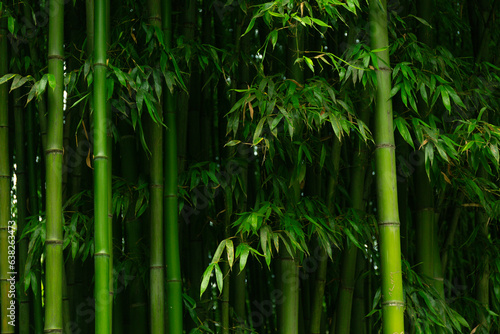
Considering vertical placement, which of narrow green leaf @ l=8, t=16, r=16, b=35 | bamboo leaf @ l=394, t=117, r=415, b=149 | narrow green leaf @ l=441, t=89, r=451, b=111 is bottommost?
bamboo leaf @ l=394, t=117, r=415, b=149

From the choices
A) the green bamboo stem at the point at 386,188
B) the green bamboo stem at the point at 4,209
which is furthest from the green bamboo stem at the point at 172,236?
the green bamboo stem at the point at 386,188

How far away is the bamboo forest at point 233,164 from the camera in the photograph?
2.40 meters

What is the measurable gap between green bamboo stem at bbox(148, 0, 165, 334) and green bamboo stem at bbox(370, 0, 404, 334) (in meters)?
0.86

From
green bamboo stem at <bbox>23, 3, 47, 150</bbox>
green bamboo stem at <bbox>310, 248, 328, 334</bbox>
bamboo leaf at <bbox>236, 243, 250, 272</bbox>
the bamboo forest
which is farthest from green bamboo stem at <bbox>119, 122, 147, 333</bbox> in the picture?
green bamboo stem at <bbox>310, 248, 328, 334</bbox>

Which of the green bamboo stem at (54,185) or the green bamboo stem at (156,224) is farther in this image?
the green bamboo stem at (156,224)

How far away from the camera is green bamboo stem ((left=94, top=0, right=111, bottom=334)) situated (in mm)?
2291

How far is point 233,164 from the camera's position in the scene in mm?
2695

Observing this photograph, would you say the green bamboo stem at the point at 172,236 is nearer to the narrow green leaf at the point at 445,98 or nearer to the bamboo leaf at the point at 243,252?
the bamboo leaf at the point at 243,252

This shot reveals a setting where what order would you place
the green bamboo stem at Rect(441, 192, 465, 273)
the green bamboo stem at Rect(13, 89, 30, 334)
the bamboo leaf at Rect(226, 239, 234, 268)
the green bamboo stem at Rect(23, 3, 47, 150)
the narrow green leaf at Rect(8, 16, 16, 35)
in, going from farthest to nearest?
1. the green bamboo stem at Rect(441, 192, 465, 273)
2. the green bamboo stem at Rect(13, 89, 30, 334)
3. the green bamboo stem at Rect(23, 3, 47, 150)
4. the narrow green leaf at Rect(8, 16, 16, 35)
5. the bamboo leaf at Rect(226, 239, 234, 268)

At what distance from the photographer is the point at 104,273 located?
2.31 m

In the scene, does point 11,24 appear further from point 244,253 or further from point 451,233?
point 451,233

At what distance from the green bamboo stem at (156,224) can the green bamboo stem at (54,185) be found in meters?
0.36

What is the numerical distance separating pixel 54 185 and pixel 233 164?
73 cm

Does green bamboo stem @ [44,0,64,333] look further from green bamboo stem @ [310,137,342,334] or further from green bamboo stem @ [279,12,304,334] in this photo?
green bamboo stem @ [310,137,342,334]
